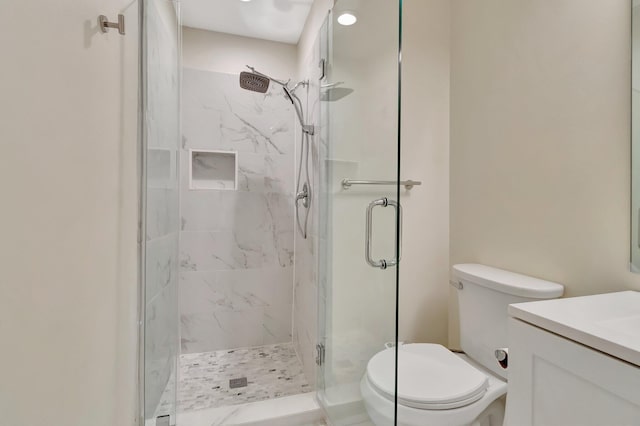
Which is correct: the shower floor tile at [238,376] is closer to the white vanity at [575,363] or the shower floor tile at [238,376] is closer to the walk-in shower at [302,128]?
the walk-in shower at [302,128]

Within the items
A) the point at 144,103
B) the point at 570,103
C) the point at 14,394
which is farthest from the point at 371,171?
the point at 14,394

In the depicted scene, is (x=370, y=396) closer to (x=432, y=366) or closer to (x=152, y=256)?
(x=432, y=366)

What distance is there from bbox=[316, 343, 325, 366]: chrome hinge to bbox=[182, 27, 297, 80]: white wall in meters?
1.99

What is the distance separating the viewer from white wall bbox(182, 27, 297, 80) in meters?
2.21

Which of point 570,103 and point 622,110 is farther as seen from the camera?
point 570,103

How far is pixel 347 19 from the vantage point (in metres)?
1.33

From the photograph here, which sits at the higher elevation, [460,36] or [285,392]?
[460,36]

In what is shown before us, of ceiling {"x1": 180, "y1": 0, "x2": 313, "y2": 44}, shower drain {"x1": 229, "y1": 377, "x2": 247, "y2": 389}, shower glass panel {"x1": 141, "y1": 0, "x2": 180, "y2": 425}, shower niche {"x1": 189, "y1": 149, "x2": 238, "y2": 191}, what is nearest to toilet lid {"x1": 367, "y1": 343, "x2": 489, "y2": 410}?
shower glass panel {"x1": 141, "y1": 0, "x2": 180, "y2": 425}

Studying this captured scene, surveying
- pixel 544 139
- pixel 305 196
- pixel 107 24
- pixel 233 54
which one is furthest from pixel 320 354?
pixel 233 54

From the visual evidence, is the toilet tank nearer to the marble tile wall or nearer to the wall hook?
the marble tile wall

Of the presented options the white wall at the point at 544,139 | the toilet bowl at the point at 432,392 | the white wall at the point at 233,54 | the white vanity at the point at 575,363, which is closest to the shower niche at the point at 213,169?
the white wall at the point at 233,54

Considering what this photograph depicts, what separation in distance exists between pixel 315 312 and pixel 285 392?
50 centimetres

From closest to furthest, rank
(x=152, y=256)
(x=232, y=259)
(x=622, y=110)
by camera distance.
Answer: (x=622, y=110)
(x=152, y=256)
(x=232, y=259)

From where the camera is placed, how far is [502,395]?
1.20m
